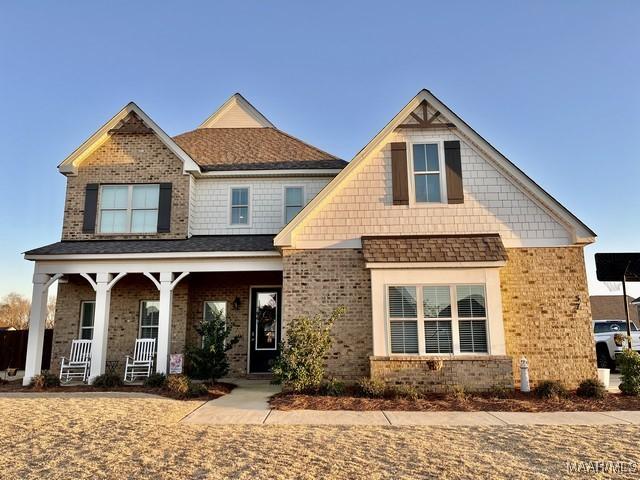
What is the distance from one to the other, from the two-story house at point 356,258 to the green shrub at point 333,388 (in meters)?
0.55

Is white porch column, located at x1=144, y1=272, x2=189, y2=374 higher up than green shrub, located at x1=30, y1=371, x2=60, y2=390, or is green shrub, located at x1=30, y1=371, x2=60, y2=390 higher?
white porch column, located at x1=144, y1=272, x2=189, y2=374

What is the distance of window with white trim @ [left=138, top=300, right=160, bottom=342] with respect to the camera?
1311 centimetres

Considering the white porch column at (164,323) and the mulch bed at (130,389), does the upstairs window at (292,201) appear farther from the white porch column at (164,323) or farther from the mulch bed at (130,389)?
the mulch bed at (130,389)

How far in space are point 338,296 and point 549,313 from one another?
194 inches

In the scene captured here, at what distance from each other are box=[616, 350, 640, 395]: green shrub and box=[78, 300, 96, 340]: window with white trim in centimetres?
1417

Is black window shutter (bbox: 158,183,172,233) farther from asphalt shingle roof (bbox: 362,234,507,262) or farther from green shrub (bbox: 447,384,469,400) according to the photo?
green shrub (bbox: 447,384,469,400)

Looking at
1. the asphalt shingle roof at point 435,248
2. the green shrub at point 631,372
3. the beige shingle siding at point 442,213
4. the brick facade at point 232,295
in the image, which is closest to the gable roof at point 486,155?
the beige shingle siding at point 442,213

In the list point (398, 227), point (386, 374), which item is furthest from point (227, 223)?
point (386, 374)

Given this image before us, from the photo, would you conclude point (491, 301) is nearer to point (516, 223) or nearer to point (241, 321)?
point (516, 223)

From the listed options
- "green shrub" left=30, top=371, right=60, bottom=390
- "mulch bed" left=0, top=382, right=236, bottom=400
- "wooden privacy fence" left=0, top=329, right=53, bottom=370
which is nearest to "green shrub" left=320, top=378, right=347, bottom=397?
"mulch bed" left=0, top=382, right=236, bottom=400

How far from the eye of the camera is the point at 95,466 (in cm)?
494

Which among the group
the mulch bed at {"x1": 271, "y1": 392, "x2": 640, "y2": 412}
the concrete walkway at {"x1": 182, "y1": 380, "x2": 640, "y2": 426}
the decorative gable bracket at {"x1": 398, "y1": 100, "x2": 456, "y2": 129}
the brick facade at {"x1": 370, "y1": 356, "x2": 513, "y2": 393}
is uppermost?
the decorative gable bracket at {"x1": 398, "y1": 100, "x2": 456, "y2": 129}

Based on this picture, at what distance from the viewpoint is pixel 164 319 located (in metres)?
11.6

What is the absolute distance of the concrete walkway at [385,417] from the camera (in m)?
7.11
